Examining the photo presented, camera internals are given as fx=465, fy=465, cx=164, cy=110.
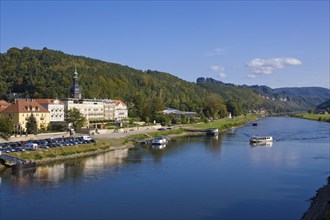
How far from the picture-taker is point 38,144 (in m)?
33.8

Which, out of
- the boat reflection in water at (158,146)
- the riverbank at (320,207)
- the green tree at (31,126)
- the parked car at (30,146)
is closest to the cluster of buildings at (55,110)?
the green tree at (31,126)

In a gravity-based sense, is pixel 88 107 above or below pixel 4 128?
above

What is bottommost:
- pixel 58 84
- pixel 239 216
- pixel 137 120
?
pixel 239 216

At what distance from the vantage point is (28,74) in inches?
2980

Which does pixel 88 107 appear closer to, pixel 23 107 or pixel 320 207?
pixel 23 107

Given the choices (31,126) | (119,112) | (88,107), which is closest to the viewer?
(31,126)

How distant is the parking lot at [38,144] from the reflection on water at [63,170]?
2627 mm

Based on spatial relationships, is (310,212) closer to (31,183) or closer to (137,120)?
(31,183)

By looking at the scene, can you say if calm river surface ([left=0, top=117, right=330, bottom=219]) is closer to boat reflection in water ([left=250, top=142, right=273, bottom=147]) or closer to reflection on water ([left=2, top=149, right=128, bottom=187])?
reflection on water ([left=2, top=149, right=128, bottom=187])

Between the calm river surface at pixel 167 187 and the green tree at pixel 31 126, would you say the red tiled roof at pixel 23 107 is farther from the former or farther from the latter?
the calm river surface at pixel 167 187

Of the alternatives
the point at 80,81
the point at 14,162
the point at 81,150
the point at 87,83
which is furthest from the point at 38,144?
the point at 87,83

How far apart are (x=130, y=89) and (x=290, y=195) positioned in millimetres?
76934

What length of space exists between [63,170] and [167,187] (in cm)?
764

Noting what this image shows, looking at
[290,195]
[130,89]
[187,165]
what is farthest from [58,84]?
[290,195]
